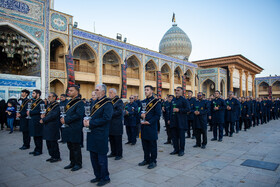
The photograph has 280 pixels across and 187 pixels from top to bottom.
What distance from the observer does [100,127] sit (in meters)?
3.10

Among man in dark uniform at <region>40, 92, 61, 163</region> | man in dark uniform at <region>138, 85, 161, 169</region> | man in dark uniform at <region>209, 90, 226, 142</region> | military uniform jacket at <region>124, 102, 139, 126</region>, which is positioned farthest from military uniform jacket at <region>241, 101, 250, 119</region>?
man in dark uniform at <region>40, 92, 61, 163</region>

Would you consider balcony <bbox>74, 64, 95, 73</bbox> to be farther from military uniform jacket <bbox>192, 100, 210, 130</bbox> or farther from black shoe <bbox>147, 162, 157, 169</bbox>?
black shoe <bbox>147, 162, 157, 169</bbox>

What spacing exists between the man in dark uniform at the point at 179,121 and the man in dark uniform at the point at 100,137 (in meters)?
2.15

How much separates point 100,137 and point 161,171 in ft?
4.61

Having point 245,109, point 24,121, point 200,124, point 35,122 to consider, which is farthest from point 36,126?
point 245,109

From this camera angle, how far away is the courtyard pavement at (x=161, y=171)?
318cm

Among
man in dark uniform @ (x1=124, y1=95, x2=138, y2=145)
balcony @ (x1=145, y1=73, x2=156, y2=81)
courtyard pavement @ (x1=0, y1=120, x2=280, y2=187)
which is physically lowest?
courtyard pavement @ (x1=0, y1=120, x2=280, y2=187)

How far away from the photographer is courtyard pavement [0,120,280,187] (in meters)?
3.18

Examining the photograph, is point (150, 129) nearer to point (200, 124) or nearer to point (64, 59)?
point (200, 124)

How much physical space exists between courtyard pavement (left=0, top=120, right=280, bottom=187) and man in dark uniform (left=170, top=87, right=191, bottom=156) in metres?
0.28

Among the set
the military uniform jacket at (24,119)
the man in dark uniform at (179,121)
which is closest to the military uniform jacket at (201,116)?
the man in dark uniform at (179,121)

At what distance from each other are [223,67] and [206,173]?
1170 inches

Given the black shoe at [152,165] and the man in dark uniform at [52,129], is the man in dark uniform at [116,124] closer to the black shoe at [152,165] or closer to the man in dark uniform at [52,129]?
the black shoe at [152,165]

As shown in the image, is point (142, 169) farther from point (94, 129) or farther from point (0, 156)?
point (0, 156)
